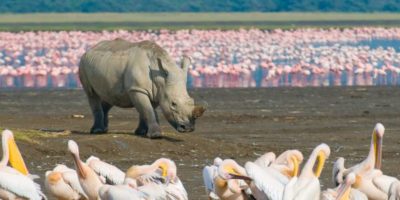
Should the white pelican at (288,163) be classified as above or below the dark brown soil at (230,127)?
above

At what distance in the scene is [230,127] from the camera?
2330cm

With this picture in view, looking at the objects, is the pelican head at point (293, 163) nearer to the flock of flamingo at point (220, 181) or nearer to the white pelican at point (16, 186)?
the flock of flamingo at point (220, 181)

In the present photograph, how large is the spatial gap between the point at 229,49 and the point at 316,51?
5.81 metres

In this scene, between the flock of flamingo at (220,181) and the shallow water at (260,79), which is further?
the shallow water at (260,79)

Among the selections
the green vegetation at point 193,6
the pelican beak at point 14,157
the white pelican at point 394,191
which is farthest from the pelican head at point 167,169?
the green vegetation at point 193,6

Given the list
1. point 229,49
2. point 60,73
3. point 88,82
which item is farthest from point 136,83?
point 229,49

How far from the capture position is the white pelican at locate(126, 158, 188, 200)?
13106 millimetres

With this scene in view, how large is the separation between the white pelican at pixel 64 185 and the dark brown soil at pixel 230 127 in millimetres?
1485

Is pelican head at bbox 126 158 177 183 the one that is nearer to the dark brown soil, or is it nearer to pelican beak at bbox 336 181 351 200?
the dark brown soil

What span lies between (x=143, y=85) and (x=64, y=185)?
6287mm

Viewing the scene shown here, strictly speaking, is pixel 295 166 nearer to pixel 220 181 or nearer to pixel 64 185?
pixel 220 181

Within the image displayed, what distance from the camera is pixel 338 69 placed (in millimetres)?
39656

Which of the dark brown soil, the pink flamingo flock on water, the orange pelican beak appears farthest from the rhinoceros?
the pink flamingo flock on water

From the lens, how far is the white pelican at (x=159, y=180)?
1311 cm
